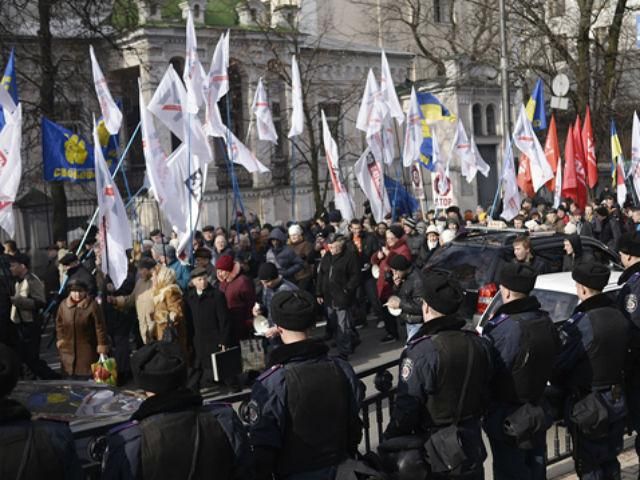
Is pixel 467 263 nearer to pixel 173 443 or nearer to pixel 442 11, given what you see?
pixel 173 443

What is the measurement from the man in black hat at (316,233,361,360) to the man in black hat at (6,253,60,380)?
3782 millimetres

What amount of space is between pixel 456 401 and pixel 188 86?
9444mm

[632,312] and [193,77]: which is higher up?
[193,77]

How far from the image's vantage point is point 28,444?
3754mm

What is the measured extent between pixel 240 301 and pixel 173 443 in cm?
664

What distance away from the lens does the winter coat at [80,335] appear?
9930mm

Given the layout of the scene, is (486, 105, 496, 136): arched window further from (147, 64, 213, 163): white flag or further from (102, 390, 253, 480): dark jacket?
(102, 390, 253, 480): dark jacket

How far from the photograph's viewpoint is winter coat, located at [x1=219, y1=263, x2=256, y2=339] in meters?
10.5

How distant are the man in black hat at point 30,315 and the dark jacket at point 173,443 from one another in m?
7.47

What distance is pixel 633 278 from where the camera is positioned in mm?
7172

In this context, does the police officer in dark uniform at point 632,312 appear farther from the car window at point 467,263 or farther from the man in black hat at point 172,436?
the man in black hat at point 172,436

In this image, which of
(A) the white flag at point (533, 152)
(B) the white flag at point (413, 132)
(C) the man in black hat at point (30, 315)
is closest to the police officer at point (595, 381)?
(C) the man in black hat at point (30, 315)

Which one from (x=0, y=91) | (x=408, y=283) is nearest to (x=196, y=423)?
(x=408, y=283)

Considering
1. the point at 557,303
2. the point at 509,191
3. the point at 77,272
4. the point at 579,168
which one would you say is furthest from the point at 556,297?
the point at 579,168
